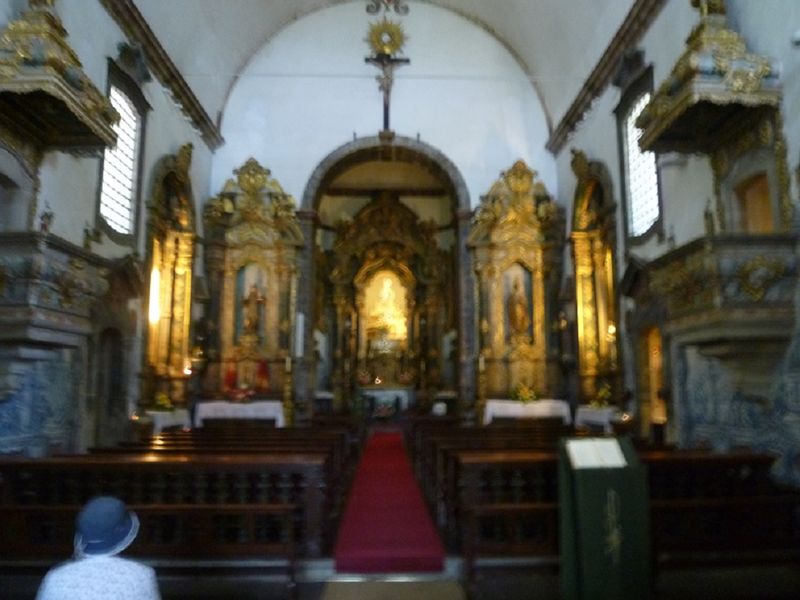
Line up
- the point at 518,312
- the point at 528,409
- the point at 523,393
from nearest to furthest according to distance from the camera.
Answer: the point at 528,409
the point at 523,393
the point at 518,312

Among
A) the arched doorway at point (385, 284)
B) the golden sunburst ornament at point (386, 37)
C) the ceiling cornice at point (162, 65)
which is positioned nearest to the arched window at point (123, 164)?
the ceiling cornice at point (162, 65)

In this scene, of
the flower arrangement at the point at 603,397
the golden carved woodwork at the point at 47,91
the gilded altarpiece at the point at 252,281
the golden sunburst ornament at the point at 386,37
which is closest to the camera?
the golden carved woodwork at the point at 47,91

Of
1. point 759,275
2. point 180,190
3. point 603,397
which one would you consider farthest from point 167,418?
point 759,275

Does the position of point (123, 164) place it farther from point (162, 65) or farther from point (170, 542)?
point (170, 542)

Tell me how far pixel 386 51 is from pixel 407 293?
703cm

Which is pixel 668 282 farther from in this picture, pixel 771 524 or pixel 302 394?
pixel 302 394

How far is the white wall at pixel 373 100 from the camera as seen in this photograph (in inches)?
635

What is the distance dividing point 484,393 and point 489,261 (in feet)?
10.1

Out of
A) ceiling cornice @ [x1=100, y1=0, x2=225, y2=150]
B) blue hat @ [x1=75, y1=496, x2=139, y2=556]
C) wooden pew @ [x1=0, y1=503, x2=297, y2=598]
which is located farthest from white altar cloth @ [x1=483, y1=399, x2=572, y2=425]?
blue hat @ [x1=75, y1=496, x2=139, y2=556]

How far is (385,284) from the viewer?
2003 cm

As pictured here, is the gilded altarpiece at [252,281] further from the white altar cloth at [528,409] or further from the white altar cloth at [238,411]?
the white altar cloth at [528,409]

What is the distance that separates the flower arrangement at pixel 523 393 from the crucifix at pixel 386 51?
696cm

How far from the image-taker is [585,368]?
13.3 m

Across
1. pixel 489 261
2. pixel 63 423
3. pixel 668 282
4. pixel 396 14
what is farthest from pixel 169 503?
pixel 396 14
